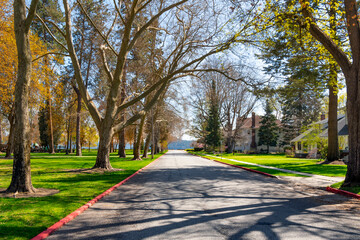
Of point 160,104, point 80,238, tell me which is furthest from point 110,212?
point 160,104

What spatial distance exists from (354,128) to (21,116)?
11.7 metres

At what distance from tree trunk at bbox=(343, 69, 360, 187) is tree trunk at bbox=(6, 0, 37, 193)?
11.4 meters

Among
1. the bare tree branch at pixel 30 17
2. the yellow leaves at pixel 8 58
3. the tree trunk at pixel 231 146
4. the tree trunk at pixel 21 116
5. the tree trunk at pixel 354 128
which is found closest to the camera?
the tree trunk at pixel 21 116

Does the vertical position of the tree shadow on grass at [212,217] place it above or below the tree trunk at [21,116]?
below

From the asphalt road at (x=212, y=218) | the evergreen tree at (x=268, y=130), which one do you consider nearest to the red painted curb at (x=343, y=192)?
the asphalt road at (x=212, y=218)

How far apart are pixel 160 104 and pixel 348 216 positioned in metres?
26.6

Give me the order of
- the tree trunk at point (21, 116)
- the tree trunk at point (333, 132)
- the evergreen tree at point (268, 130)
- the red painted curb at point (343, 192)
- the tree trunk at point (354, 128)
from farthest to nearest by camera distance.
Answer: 1. the evergreen tree at point (268, 130)
2. the tree trunk at point (333, 132)
3. the tree trunk at point (354, 128)
4. the red painted curb at point (343, 192)
5. the tree trunk at point (21, 116)

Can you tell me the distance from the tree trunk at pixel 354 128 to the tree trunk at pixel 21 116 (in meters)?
11.4

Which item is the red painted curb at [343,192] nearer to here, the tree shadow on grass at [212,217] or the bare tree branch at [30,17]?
the tree shadow on grass at [212,217]

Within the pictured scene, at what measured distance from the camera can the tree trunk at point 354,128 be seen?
10562mm

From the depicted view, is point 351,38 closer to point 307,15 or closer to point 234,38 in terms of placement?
point 307,15

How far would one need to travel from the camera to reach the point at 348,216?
22.4ft

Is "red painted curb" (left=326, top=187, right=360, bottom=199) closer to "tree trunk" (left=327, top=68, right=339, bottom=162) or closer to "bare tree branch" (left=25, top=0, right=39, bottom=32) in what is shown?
"bare tree branch" (left=25, top=0, right=39, bottom=32)

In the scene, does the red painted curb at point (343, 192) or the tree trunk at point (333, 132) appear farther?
the tree trunk at point (333, 132)
